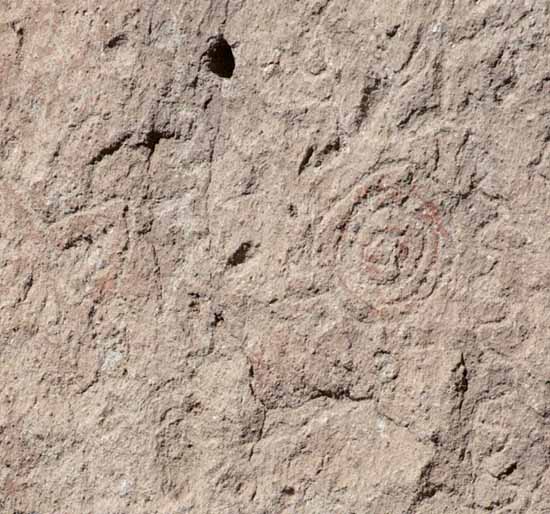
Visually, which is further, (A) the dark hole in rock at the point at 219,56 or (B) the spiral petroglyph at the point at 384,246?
(A) the dark hole in rock at the point at 219,56

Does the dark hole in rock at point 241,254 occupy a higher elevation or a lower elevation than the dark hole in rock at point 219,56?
lower

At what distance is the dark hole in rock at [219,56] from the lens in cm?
224

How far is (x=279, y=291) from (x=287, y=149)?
0.75 feet

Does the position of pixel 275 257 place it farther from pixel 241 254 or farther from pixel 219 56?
pixel 219 56

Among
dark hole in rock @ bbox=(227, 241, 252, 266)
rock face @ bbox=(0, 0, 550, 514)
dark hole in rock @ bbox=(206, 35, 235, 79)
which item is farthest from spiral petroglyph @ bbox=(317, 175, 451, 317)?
dark hole in rock @ bbox=(206, 35, 235, 79)

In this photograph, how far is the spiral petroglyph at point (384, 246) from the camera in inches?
81.5

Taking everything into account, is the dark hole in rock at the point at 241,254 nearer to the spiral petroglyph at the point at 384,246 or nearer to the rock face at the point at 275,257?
the rock face at the point at 275,257

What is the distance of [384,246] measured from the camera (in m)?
2.09

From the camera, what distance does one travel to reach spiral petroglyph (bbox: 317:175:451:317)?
2070 mm

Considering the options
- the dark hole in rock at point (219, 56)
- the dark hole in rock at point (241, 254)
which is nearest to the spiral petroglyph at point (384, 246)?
the dark hole in rock at point (241, 254)

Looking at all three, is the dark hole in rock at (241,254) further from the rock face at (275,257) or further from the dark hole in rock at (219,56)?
the dark hole in rock at (219,56)

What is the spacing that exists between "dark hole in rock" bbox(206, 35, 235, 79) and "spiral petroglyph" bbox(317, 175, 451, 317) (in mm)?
313

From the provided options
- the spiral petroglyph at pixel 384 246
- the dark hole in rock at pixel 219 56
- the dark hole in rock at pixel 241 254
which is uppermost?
the dark hole in rock at pixel 219 56

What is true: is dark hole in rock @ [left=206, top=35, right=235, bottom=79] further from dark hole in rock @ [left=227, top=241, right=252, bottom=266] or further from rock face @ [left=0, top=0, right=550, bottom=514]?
dark hole in rock @ [left=227, top=241, right=252, bottom=266]
